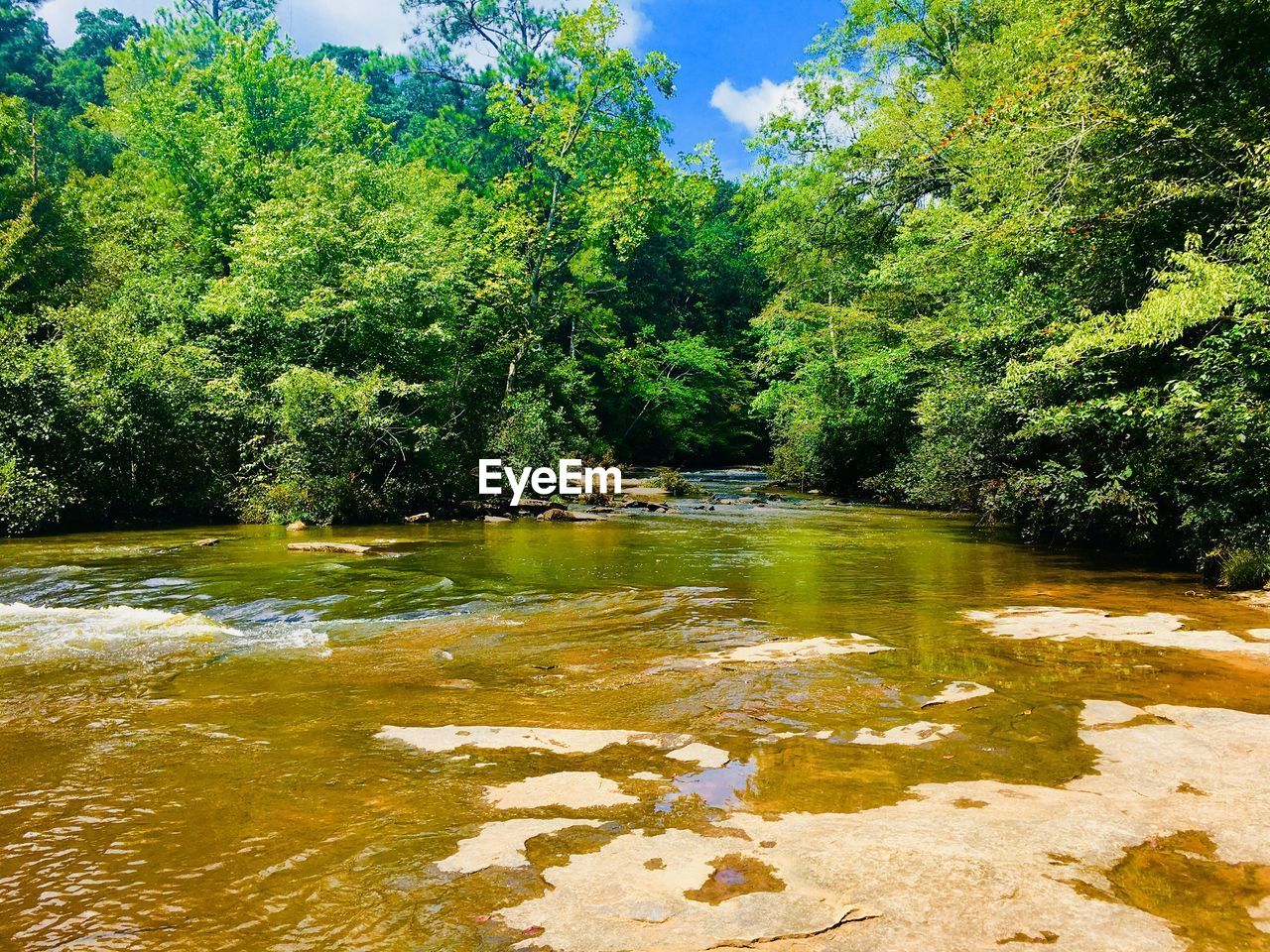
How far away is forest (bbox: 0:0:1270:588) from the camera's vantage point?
9664mm

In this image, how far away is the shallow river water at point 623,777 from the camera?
264cm

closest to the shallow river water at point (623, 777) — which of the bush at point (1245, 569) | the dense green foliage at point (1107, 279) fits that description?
the bush at point (1245, 569)

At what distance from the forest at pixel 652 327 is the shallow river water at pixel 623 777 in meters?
3.38

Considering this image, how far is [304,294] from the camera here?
18.0 meters

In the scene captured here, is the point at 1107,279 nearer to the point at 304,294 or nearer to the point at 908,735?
the point at 908,735

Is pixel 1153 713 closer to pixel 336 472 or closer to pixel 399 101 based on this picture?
pixel 336 472

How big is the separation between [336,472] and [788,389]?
16618mm

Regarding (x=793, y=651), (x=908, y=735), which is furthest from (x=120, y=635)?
(x=908, y=735)

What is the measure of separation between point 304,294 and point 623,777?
1687cm

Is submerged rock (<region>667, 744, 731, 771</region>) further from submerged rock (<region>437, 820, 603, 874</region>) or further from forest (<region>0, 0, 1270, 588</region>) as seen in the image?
forest (<region>0, 0, 1270, 588</region>)

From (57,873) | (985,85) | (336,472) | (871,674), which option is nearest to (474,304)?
(336,472)

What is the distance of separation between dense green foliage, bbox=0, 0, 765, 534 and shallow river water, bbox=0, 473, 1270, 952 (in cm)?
894

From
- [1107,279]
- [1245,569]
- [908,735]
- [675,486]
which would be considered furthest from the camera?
[675,486]

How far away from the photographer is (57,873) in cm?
301
